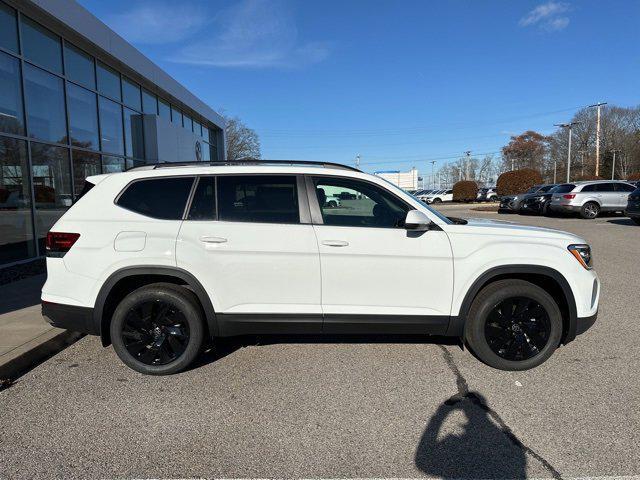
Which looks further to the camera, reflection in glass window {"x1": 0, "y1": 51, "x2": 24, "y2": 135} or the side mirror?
reflection in glass window {"x1": 0, "y1": 51, "x2": 24, "y2": 135}

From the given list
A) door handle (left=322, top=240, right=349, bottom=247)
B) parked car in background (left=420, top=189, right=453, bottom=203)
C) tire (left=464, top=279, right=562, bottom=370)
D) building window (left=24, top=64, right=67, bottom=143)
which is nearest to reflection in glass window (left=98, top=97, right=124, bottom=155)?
building window (left=24, top=64, right=67, bottom=143)

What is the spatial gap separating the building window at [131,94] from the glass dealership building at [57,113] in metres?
0.03

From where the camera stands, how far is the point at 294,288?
3.76 metres

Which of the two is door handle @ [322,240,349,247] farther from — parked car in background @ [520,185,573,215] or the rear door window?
parked car in background @ [520,185,573,215]

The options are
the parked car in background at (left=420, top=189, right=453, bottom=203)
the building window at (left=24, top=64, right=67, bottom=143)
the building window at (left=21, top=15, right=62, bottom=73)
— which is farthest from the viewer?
the parked car in background at (left=420, top=189, right=453, bottom=203)

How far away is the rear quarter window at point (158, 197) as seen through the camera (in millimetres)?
3844

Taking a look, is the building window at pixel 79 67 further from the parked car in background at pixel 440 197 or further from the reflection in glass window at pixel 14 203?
the parked car in background at pixel 440 197

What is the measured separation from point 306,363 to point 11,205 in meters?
7.79

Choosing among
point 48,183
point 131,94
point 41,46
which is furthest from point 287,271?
point 131,94

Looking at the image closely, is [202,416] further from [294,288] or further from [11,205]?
[11,205]

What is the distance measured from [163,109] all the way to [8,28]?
9.55 meters

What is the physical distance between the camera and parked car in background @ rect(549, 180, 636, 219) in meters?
19.5

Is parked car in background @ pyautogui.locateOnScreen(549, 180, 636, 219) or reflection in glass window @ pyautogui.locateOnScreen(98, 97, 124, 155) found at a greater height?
reflection in glass window @ pyautogui.locateOnScreen(98, 97, 124, 155)

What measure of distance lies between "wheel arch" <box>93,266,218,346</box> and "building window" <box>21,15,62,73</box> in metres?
8.01
